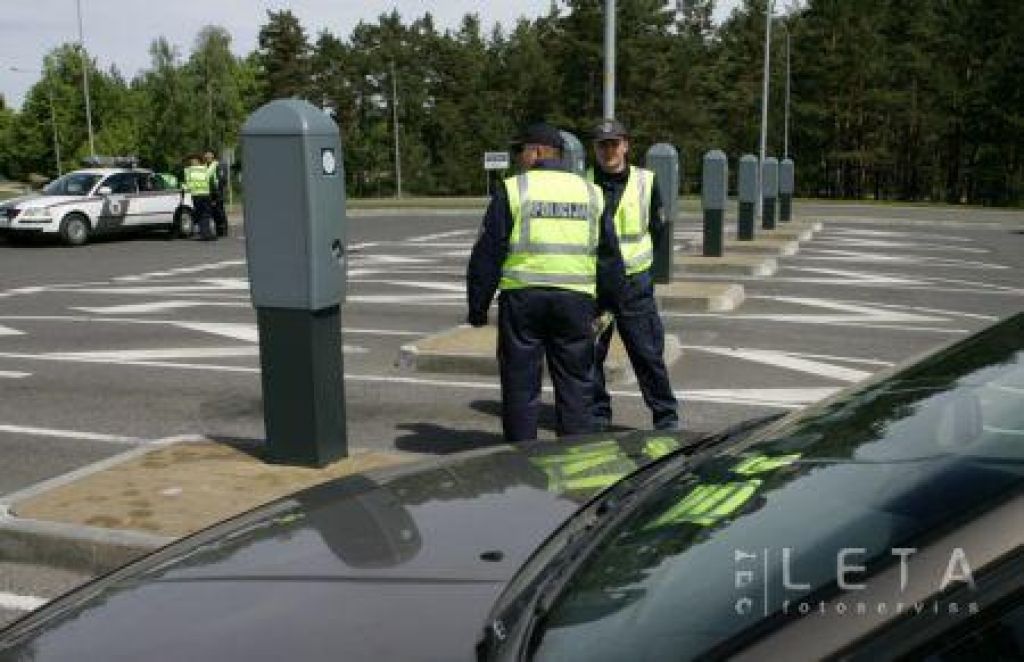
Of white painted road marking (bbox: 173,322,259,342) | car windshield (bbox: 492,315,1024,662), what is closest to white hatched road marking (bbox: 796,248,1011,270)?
white painted road marking (bbox: 173,322,259,342)

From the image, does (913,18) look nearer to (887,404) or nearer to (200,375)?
(200,375)

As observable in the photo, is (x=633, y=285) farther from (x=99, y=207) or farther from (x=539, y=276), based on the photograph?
(x=99, y=207)

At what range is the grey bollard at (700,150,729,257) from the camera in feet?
50.3

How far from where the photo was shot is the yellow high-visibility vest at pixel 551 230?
530 centimetres

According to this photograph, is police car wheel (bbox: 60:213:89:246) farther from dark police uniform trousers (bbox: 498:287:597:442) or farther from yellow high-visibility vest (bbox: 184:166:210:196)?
dark police uniform trousers (bbox: 498:287:597:442)

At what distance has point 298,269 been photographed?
542 centimetres

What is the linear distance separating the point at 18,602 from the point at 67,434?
276 centimetres

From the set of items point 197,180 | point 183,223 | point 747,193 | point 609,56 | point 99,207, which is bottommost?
point 183,223

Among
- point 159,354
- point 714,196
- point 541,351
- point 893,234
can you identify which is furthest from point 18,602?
point 893,234

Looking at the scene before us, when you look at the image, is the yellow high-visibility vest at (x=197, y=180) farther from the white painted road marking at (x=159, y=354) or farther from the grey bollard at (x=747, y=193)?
the white painted road marking at (x=159, y=354)

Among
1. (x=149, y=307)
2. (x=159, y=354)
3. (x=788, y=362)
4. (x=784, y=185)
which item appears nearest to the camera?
(x=788, y=362)

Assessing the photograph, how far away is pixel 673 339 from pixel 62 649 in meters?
7.72

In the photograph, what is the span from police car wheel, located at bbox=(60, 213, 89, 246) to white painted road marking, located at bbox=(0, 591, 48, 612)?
1875 centimetres

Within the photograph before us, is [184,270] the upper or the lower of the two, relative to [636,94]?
lower
